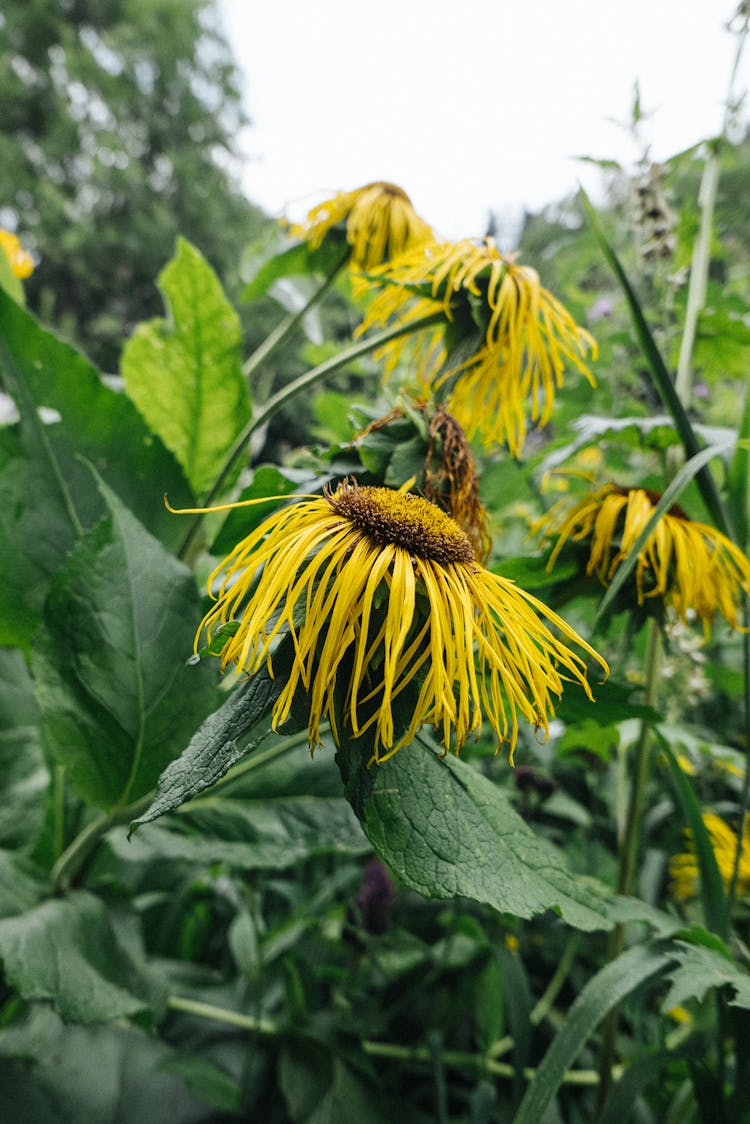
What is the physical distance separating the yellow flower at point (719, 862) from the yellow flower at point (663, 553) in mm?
406

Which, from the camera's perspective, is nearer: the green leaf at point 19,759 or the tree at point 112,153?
the green leaf at point 19,759

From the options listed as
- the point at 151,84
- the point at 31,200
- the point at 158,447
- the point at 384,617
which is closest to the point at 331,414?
the point at 158,447

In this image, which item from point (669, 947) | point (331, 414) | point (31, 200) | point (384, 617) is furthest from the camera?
point (31, 200)

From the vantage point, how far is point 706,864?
55 centimetres

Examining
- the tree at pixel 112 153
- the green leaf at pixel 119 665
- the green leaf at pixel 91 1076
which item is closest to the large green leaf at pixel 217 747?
the green leaf at pixel 119 665

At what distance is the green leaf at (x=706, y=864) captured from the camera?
54 cm

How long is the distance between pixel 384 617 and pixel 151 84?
14686 mm

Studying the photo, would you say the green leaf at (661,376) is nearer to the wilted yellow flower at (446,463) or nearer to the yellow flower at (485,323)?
the yellow flower at (485,323)

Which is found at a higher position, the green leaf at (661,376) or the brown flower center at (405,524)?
the green leaf at (661,376)

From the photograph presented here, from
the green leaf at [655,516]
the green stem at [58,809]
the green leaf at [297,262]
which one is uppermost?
the green leaf at [297,262]

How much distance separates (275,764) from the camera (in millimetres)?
618

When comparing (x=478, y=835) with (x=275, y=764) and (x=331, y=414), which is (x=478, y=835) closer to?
(x=275, y=764)

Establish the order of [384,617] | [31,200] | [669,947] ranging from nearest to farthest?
[384,617] < [669,947] < [31,200]

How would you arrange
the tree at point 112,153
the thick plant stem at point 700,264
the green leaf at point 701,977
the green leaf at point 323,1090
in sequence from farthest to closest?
1. the tree at point 112,153
2. the thick plant stem at point 700,264
3. the green leaf at point 323,1090
4. the green leaf at point 701,977
